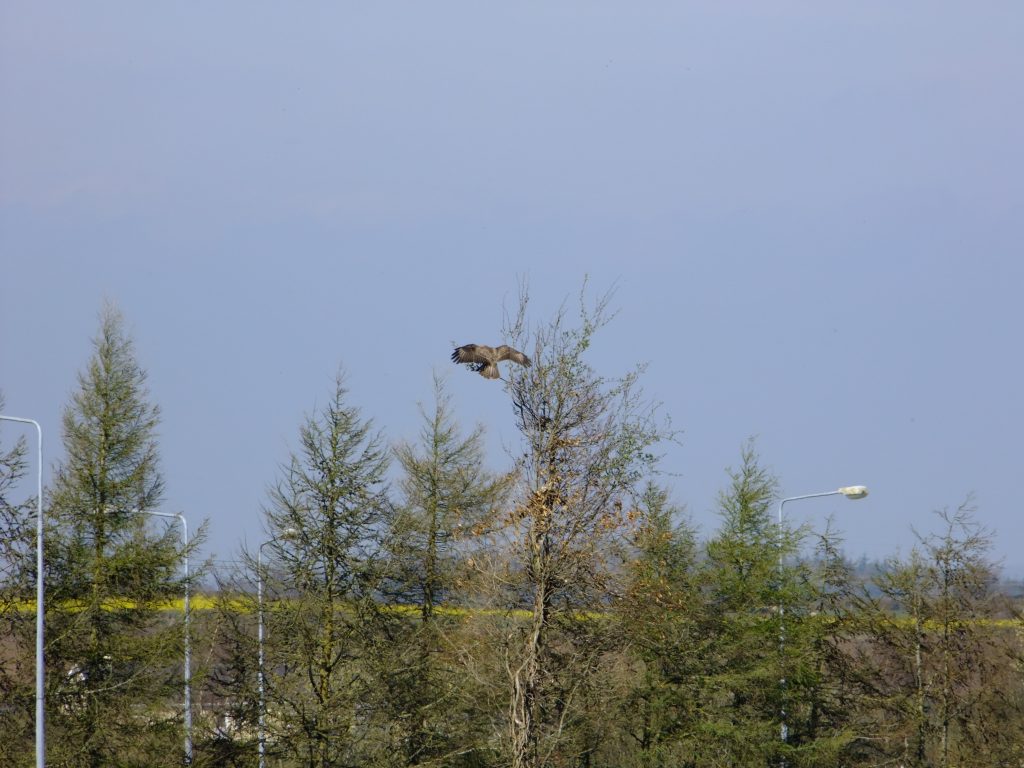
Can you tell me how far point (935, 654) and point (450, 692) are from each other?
12.3 meters

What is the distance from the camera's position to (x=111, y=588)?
2891cm

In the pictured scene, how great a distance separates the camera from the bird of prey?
1869cm

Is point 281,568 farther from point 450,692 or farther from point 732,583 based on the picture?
point 732,583

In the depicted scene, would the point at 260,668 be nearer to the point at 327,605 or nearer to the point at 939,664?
the point at 327,605

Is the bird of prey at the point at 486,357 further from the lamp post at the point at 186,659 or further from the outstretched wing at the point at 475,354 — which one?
the lamp post at the point at 186,659

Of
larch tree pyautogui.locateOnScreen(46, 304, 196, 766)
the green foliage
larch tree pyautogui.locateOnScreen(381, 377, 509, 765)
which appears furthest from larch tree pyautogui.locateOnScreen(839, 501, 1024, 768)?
larch tree pyautogui.locateOnScreen(46, 304, 196, 766)

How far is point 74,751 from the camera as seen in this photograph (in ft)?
86.6

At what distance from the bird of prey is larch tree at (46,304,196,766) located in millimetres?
12538

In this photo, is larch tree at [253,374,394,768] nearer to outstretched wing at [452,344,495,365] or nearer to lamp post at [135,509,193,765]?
lamp post at [135,509,193,765]

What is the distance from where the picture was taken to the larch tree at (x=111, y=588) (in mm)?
26969

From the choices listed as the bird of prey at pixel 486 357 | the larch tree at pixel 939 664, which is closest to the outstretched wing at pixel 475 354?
the bird of prey at pixel 486 357

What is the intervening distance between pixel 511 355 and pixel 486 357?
0.36 m

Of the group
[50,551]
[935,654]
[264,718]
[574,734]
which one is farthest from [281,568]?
[935,654]

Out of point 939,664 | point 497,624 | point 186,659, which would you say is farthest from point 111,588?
point 939,664
